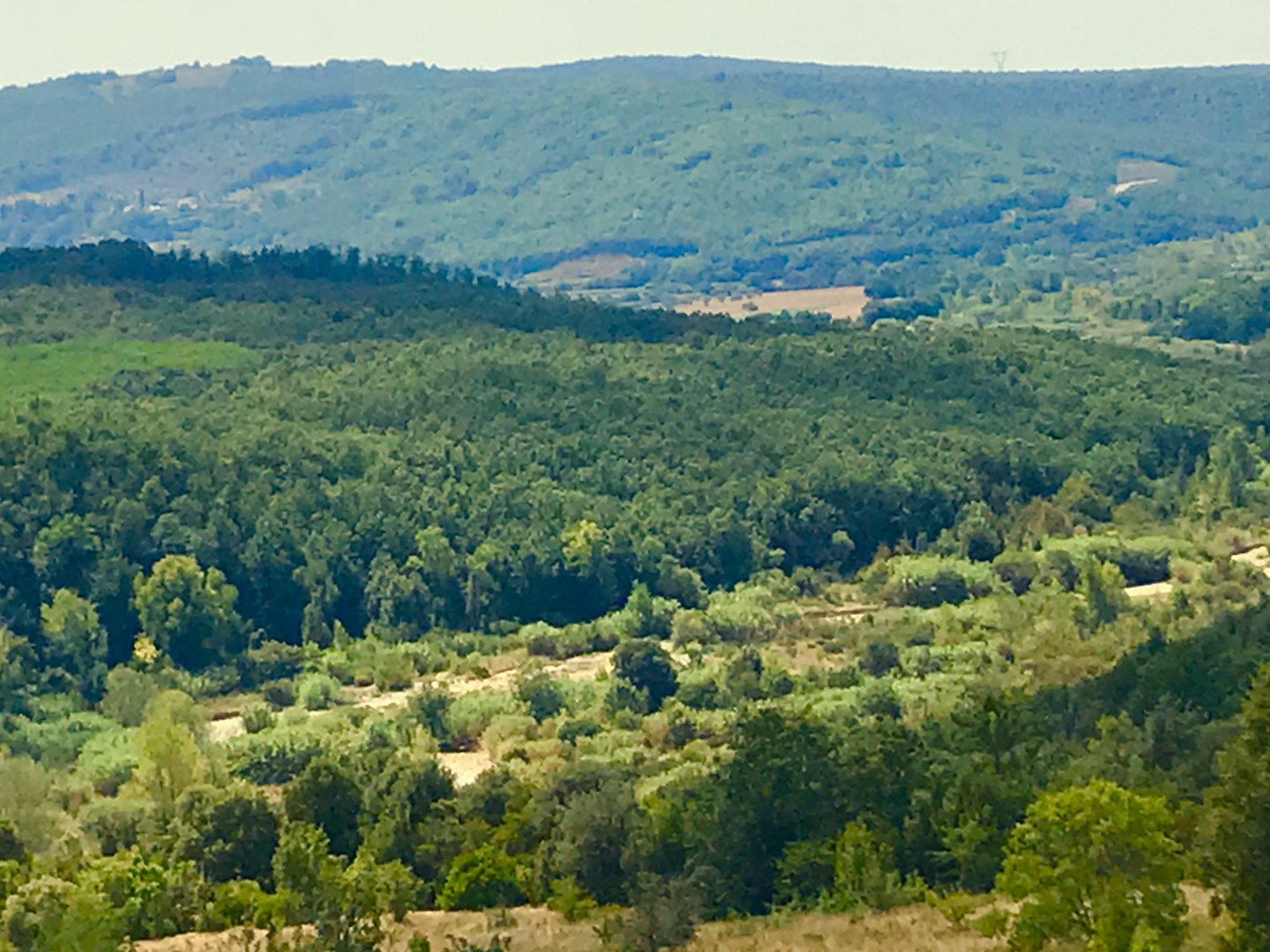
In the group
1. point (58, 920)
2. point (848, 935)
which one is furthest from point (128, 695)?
point (848, 935)

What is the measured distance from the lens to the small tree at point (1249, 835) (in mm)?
41156

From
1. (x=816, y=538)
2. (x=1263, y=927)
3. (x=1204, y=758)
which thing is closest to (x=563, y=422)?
(x=816, y=538)

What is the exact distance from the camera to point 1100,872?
43.1m

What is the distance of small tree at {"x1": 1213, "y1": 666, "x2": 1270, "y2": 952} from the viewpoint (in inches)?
1620

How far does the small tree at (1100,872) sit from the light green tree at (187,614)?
53982 millimetres

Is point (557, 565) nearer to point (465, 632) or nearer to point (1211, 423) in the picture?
point (465, 632)

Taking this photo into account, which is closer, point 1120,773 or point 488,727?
point 1120,773

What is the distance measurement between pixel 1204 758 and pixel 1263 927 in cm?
1431

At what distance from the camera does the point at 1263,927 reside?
41094 millimetres

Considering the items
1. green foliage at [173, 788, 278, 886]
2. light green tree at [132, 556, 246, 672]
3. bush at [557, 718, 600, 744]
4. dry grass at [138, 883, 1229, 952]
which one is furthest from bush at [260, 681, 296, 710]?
dry grass at [138, 883, 1229, 952]

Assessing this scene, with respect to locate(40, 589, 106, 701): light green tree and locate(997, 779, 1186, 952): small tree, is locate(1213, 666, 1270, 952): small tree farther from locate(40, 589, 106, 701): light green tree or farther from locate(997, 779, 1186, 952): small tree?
locate(40, 589, 106, 701): light green tree

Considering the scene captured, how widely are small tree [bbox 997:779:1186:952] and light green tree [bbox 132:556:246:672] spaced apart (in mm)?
53982

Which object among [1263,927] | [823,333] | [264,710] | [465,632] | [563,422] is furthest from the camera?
[823,333]

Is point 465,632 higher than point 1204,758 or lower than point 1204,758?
lower
